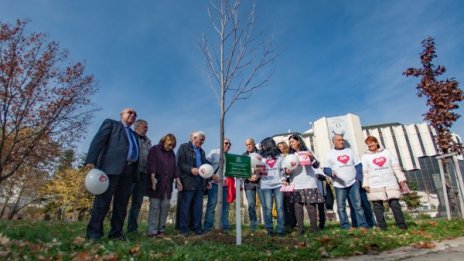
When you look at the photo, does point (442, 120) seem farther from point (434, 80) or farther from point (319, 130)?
point (319, 130)

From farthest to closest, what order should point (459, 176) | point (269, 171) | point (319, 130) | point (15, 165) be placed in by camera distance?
point (319, 130) → point (15, 165) → point (459, 176) → point (269, 171)

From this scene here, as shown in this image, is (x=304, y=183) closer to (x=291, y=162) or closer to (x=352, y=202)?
(x=291, y=162)

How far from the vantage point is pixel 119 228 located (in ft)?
16.1

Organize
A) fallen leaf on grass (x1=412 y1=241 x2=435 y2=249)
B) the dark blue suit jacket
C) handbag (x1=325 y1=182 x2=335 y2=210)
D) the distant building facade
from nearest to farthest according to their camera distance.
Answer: fallen leaf on grass (x1=412 y1=241 x2=435 y2=249) → the dark blue suit jacket → handbag (x1=325 y1=182 x2=335 y2=210) → the distant building facade

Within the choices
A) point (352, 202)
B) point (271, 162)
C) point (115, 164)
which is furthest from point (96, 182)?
point (352, 202)

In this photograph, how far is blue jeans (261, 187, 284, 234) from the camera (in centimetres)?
551

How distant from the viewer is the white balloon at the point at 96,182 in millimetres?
4301

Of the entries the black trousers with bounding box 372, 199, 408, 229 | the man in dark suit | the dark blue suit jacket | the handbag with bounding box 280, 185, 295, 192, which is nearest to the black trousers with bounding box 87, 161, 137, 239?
the man in dark suit

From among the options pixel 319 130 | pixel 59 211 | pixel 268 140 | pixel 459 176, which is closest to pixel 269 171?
pixel 268 140

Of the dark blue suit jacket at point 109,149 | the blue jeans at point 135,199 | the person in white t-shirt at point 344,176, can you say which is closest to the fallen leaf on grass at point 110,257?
the dark blue suit jacket at point 109,149

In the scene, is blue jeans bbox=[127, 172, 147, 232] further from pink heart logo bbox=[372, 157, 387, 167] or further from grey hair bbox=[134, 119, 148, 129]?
pink heart logo bbox=[372, 157, 387, 167]

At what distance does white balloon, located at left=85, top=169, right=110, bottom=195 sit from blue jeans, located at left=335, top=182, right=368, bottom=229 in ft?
14.4

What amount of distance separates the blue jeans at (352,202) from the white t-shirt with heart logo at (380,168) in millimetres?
337

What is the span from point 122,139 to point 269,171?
8.92ft
